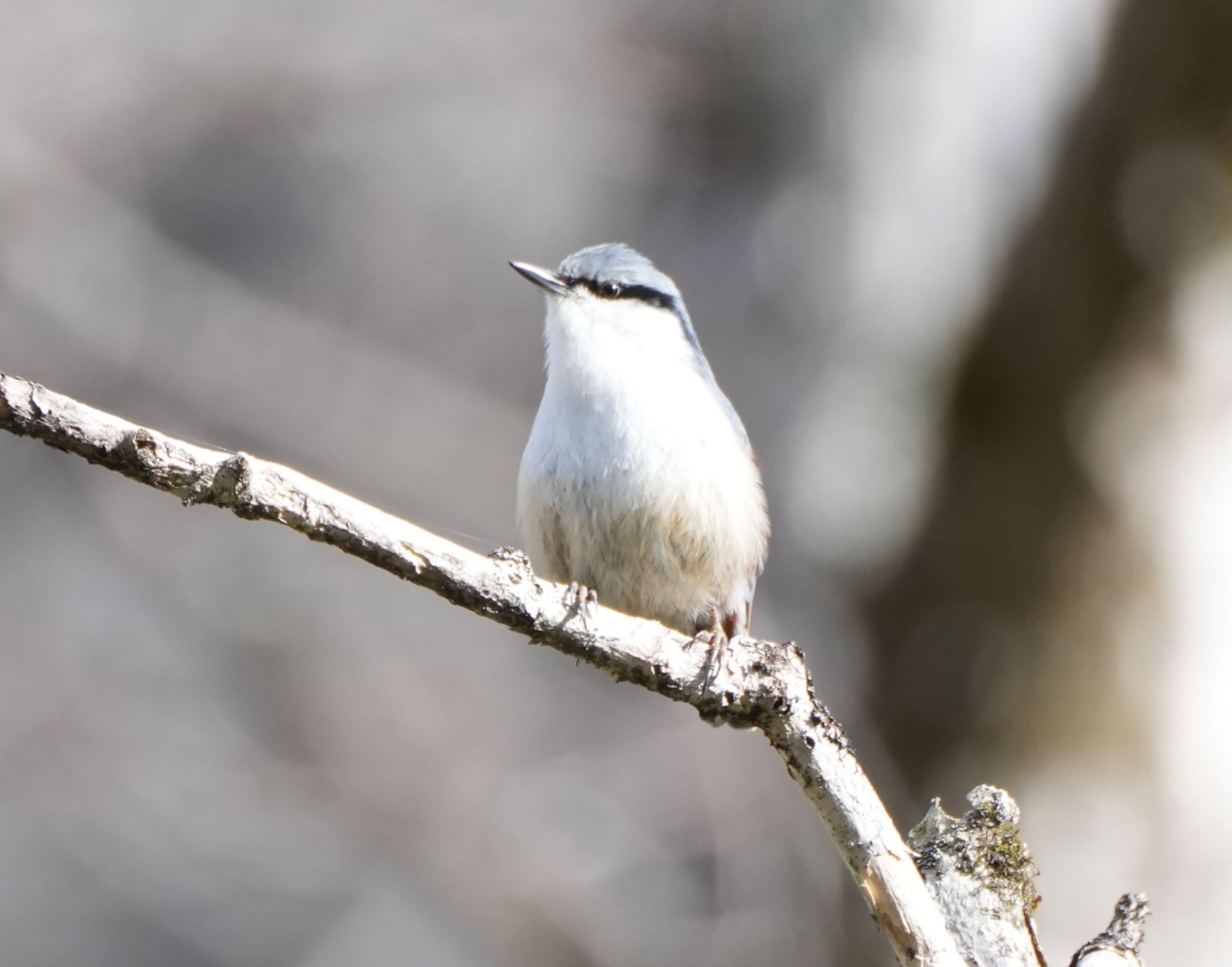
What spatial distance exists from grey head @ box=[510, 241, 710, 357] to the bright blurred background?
1.01 m

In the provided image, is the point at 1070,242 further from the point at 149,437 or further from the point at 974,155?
the point at 149,437

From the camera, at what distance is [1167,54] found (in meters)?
3.95

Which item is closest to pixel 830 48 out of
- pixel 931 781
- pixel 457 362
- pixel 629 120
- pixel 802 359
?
pixel 802 359

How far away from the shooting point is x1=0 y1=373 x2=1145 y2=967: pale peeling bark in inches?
73.0

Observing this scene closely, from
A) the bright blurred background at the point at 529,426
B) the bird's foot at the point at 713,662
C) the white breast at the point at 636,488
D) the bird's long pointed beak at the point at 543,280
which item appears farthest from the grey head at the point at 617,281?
the bird's foot at the point at 713,662

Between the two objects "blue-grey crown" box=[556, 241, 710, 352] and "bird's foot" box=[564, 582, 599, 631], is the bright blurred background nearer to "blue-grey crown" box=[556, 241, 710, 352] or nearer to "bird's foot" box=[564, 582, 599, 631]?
"blue-grey crown" box=[556, 241, 710, 352]

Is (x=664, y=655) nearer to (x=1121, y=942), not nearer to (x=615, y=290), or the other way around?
(x=1121, y=942)

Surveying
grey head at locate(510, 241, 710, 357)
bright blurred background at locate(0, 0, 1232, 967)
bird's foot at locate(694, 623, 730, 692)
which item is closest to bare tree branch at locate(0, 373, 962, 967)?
bird's foot at locate(694, 623, 730, 692)

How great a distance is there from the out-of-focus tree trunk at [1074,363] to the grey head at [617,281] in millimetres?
990

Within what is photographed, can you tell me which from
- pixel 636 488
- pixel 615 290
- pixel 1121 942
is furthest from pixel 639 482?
pixel 1121 942

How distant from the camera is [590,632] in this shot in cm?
219

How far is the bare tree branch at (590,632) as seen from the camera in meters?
1.79

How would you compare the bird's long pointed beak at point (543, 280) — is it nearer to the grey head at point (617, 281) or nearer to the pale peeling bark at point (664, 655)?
the grey head at point (617, 281)

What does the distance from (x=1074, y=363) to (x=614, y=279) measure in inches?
58.8
